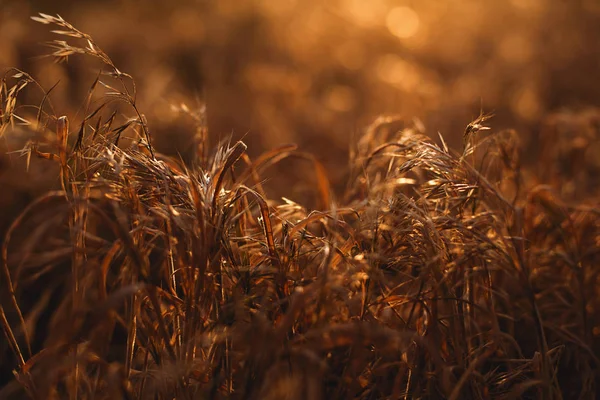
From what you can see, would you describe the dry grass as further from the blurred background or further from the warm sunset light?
the warm sunset light

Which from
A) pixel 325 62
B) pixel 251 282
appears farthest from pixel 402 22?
pixel 251 282

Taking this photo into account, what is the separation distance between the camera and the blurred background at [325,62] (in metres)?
3.34

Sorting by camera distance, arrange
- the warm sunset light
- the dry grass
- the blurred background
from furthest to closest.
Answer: the warm sunset light < the blurred background < the dry grass

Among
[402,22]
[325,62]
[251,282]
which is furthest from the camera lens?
[402,22]

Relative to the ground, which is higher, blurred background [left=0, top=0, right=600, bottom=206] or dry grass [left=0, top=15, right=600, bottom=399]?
dry grass [left=0, top=15, right=600, bottom=399]

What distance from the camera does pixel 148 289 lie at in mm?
1100

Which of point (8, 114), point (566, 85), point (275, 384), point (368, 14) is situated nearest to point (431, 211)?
point (275, 384)

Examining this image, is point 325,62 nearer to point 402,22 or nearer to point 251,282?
point 402,22

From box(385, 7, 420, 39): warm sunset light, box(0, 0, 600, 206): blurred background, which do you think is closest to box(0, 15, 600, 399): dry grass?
box(0, 0, 600, 206): blurred background

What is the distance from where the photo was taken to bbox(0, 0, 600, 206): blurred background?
3.34 metres

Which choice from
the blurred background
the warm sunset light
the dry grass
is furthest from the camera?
the warm sunset light

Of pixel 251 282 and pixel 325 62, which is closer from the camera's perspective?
pixel 251 282

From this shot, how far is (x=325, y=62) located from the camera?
477cm

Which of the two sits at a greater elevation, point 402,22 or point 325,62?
point 402,22
